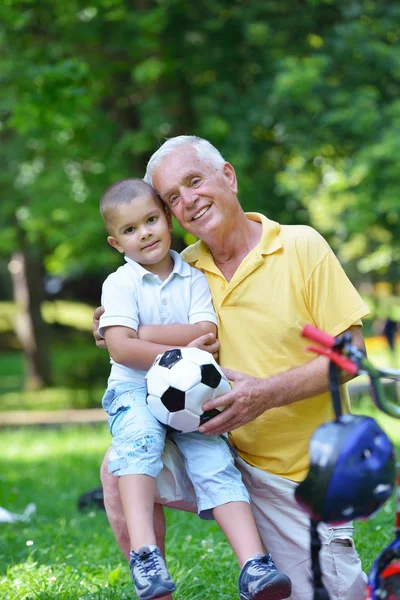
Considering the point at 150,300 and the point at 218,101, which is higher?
the point at 150,300

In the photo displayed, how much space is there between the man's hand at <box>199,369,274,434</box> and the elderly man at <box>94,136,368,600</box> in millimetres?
89

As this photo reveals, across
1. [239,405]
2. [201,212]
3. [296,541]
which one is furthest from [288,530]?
[201,212]

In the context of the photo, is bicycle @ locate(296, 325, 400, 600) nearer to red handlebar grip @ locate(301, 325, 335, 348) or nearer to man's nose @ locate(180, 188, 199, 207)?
red handlebar grip @ locate(301, 325, 335, 348)

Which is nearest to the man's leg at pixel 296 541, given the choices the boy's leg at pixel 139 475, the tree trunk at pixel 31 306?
the boy's leg at pixel 139 475

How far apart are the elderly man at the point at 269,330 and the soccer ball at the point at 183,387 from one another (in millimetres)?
162

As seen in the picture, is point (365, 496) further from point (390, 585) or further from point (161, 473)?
point (161, 473)

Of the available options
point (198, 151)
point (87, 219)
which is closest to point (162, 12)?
point (87, 219)

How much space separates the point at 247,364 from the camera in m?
3.34

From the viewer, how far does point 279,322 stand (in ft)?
10.9

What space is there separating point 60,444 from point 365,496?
779 cm

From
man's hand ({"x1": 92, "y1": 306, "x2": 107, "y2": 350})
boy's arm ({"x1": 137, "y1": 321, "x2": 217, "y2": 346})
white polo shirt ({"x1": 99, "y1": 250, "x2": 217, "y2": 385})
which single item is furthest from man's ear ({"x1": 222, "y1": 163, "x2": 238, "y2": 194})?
man's hand ({"x1": 92, "y1": 306, "x2": 107, "y2": 350})

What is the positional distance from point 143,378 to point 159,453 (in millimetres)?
365

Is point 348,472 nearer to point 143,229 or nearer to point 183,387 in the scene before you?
point 183,387

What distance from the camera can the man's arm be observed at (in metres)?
3.03
